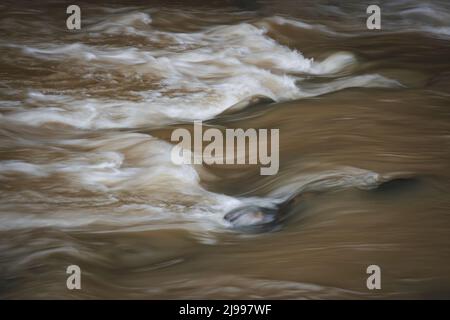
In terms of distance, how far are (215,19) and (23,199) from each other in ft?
16.7

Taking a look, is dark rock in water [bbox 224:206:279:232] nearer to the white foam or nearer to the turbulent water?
the turbulent water

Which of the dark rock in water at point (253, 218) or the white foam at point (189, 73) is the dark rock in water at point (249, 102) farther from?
the dark rock in water at point (253, 218)

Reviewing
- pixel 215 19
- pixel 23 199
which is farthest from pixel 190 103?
pixel 215 19

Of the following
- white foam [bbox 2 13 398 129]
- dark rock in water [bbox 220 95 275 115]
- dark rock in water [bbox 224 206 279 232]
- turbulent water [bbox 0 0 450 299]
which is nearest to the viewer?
turbulent water [bbox 0 0 450 299]

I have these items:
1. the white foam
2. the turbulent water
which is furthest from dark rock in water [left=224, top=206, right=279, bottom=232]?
the white foam

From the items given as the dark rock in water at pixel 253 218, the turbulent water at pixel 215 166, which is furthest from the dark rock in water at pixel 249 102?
the dark rock in water at pixel 253 218

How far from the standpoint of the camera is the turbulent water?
3.57 metres

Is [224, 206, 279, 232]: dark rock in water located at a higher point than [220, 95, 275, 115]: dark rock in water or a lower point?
lower

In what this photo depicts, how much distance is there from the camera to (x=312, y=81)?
23.2 ft

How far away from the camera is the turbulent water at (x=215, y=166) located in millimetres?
3565

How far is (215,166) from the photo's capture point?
513 cm
